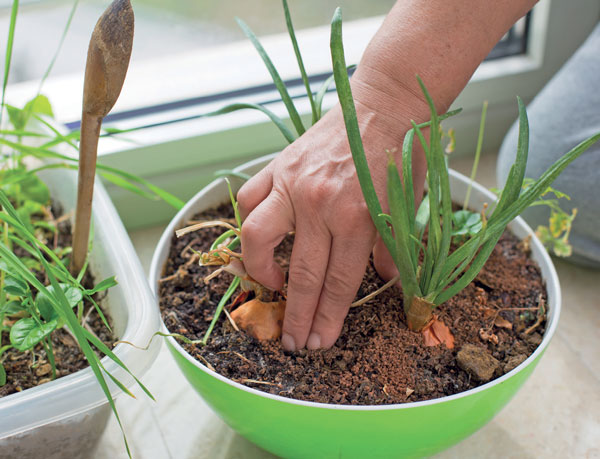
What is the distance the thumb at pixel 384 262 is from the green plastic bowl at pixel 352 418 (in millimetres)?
161

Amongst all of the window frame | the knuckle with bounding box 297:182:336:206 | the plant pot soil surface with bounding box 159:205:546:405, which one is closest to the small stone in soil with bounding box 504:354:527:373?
the plant pot soil surface with bounding box 159:205:546:405

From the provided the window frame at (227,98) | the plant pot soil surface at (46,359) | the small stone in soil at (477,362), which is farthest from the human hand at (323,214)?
the window frame at (227,98)

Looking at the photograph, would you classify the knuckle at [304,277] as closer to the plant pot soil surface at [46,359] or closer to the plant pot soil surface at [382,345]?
the plant pot soil surface at [382,345]

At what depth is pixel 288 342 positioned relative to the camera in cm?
61

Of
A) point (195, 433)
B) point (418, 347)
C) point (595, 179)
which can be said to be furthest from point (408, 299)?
point (595, 179)

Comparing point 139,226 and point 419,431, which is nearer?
point 419,431

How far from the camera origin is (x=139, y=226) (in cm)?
107

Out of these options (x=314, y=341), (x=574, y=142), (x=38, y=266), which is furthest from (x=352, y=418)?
(x=574, y=142)

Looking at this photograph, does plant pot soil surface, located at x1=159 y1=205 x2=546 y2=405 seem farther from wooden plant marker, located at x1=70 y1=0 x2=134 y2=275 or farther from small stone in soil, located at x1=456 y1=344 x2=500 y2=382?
wooden plant marker, located at x1=70 y1=0 x2=134 y2=275

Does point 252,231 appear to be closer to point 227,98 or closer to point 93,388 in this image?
point 93,388

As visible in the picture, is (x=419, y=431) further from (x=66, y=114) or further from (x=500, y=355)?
(x=66, y=114)

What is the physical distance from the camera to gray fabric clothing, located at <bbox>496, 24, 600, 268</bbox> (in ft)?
2.95

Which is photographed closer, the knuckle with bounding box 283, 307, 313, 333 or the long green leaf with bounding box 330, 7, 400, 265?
the long green leaf with bounding box 330, 7, 400, 265

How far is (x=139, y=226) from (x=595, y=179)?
2.39 ft
